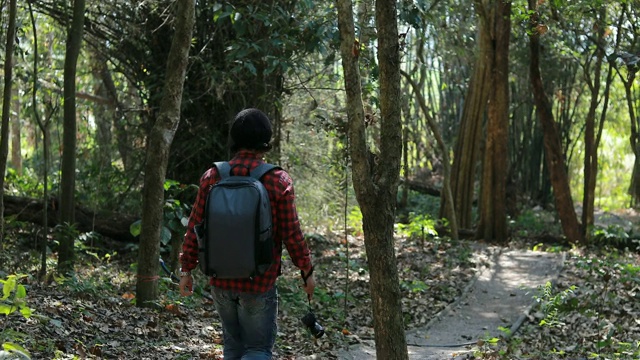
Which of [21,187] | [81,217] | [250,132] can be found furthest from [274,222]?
[21,187]

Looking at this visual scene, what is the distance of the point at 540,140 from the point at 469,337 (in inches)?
713

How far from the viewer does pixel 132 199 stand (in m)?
13.9

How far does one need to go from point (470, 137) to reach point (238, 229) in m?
14.8

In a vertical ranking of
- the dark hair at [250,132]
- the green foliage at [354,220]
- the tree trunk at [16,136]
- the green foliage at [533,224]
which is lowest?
the green foliage at [533,224]

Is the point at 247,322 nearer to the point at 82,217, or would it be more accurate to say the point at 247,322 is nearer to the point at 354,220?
the point at 82,217

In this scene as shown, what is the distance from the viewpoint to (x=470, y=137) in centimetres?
1853

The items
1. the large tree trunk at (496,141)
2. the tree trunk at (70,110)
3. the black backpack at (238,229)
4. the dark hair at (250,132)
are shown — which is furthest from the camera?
the large tree trunk at (496,141)

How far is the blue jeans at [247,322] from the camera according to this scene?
454 centimetres

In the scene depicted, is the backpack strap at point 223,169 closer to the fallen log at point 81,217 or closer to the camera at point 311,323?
the camera at point 311,323

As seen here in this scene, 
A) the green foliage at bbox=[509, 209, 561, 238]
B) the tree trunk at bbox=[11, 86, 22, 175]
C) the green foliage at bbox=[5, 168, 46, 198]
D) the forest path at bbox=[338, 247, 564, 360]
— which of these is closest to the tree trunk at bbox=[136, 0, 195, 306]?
the forest path at bbox=[338, 247, 564, 360]

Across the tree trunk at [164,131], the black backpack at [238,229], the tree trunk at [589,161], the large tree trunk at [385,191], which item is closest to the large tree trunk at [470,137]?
the tree trunk at [589,161]

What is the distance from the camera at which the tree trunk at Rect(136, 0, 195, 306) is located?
25.2ft

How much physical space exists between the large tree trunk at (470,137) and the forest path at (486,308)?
3.76 metres

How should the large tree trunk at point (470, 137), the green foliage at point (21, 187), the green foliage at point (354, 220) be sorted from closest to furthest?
the green foliage at point (21, 187)
the green foliage at point (354, 220)
the large tree trunk at point (470, 137)
